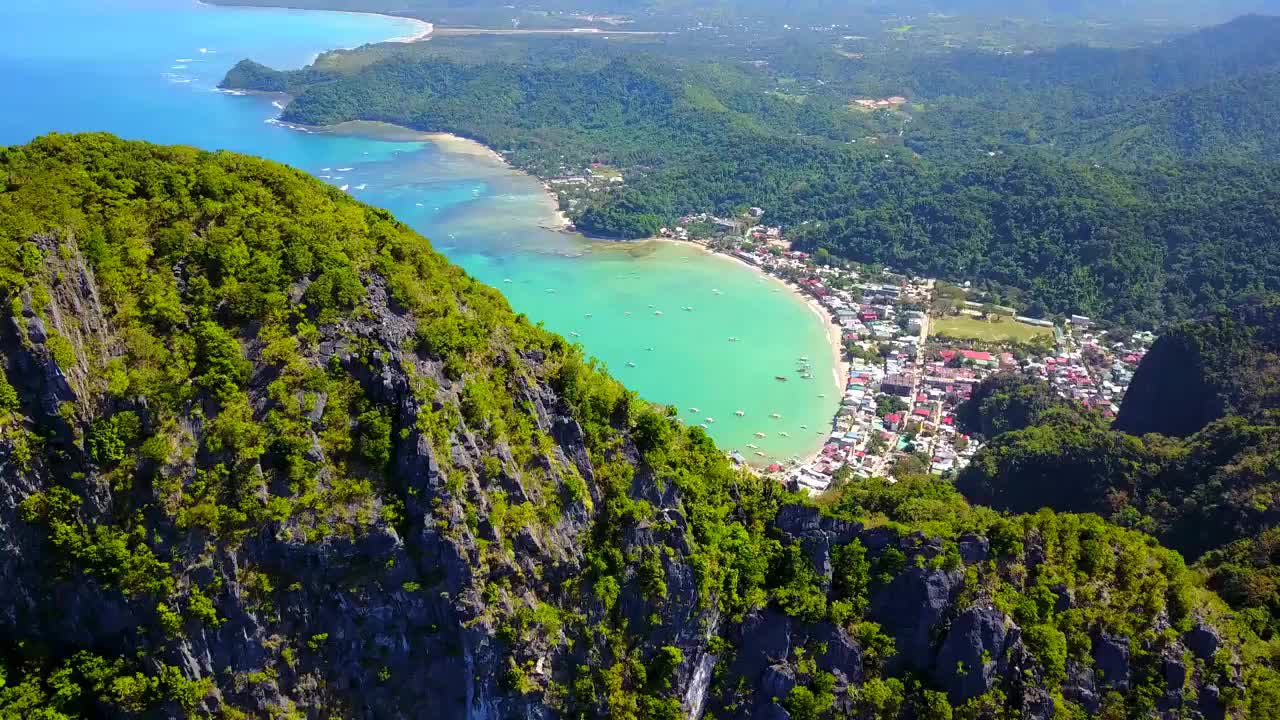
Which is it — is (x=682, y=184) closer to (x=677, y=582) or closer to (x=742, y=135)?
(x=742, y=135)

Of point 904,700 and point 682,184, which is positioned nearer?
point 904,700

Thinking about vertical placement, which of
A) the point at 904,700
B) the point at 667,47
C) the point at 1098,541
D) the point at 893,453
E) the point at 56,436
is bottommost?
the point at 893,453

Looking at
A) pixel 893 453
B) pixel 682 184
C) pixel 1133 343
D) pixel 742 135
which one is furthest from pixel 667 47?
pixel 893 453

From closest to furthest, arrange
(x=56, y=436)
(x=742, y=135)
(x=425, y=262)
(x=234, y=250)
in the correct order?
(x=56, y=436)
(x=234, y=250)
(x=425, y=262)
(x=742, y=135)

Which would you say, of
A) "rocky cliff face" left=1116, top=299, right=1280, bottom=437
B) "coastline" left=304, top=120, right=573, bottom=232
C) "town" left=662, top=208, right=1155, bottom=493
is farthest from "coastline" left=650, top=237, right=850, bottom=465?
"coastline" left=304, top=120, right=573, bottom=232

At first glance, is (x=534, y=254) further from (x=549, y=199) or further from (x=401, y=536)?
(x=401, y=536)

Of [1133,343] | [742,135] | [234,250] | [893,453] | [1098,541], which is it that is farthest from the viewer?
[742,135]

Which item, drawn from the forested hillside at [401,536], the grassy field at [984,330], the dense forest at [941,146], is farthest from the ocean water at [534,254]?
the forested hillside at [401,536]

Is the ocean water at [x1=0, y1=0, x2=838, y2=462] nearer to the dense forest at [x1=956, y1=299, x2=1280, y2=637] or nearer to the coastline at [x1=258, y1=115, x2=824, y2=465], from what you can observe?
the coastline at [x1=258, y1=115, x2=824, y2=465]

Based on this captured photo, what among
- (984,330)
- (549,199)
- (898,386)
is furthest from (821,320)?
(549,199)
